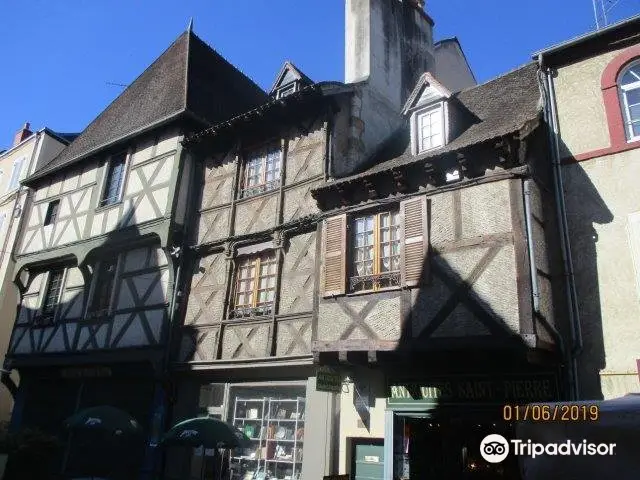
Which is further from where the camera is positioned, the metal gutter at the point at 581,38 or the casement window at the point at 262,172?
the casement window at the point at 262,172

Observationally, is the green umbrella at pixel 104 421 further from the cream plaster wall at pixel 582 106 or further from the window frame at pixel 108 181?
the cream plaster wall at pixel 582 106

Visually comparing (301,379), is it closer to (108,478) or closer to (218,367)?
(218,367)

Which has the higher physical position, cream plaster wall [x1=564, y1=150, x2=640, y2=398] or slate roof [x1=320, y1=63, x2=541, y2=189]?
slate roof [x1=320, y1=63, x2=541, y2=189]

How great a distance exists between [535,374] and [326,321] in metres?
Answer: 3.17

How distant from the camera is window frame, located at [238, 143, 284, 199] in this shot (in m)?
11.0

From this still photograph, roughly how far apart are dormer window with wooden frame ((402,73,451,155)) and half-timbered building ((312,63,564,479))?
2 cm

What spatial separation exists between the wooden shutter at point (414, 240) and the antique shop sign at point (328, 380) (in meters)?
1.91

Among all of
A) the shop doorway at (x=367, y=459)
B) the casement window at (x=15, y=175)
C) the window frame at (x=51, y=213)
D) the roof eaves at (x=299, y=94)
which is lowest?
the shop doorway at (x=367, y=459)

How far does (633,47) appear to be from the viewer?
8.30 m

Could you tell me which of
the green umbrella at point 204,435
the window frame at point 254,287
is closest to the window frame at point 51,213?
the window frame at point 254,287

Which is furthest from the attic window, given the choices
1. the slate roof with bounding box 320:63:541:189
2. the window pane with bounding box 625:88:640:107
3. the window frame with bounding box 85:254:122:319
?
the window pane with bounding box 625:88:640:107

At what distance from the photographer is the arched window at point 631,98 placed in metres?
8.03

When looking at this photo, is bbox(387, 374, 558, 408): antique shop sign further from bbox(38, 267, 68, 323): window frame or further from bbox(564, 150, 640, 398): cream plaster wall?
bbox(38, 267, 68, 323): window frame

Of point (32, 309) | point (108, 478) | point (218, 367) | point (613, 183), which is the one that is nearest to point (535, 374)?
point (613, 183)
